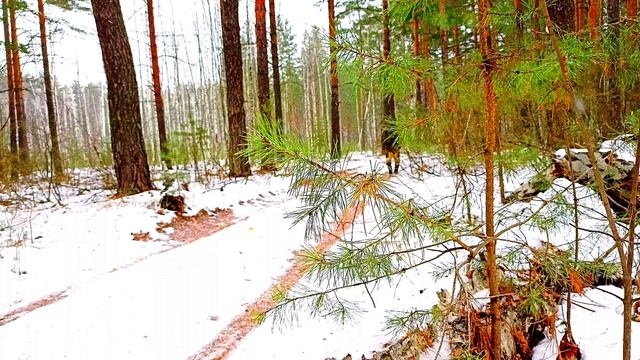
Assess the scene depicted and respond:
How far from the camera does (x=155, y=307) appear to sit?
13.2ft

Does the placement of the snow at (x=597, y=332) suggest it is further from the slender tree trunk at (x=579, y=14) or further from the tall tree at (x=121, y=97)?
the tall tree at (x=121, y=97)

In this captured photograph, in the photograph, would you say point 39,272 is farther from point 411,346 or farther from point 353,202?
point 353,202

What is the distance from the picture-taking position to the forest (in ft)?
5.30

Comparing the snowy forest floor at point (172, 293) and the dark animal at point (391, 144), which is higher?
the dark animal at point (391, 144)

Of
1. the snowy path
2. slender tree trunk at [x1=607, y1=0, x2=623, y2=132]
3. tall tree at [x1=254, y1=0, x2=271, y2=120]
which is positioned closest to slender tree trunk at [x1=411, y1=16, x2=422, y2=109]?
slender tree trunk at [x1=607, y1=0, x2=623, y2=132]

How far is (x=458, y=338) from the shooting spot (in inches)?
93.6

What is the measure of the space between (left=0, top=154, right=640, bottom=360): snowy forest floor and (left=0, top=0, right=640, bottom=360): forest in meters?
0.03

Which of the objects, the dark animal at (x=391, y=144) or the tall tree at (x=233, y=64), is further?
the tall tree at (x=233, y=64)

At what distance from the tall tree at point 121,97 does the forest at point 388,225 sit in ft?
0.12

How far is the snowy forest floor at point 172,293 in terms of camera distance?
10.2 feet

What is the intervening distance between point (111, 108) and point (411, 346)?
292 inches

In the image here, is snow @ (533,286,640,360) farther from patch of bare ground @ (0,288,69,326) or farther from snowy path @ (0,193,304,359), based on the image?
patch of bare ground @ (0,288,69,326)

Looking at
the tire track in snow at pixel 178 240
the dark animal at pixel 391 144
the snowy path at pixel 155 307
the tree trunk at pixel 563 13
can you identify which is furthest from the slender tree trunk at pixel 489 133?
the tree trunk at pixel 563 13

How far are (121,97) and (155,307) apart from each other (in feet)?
17.0
